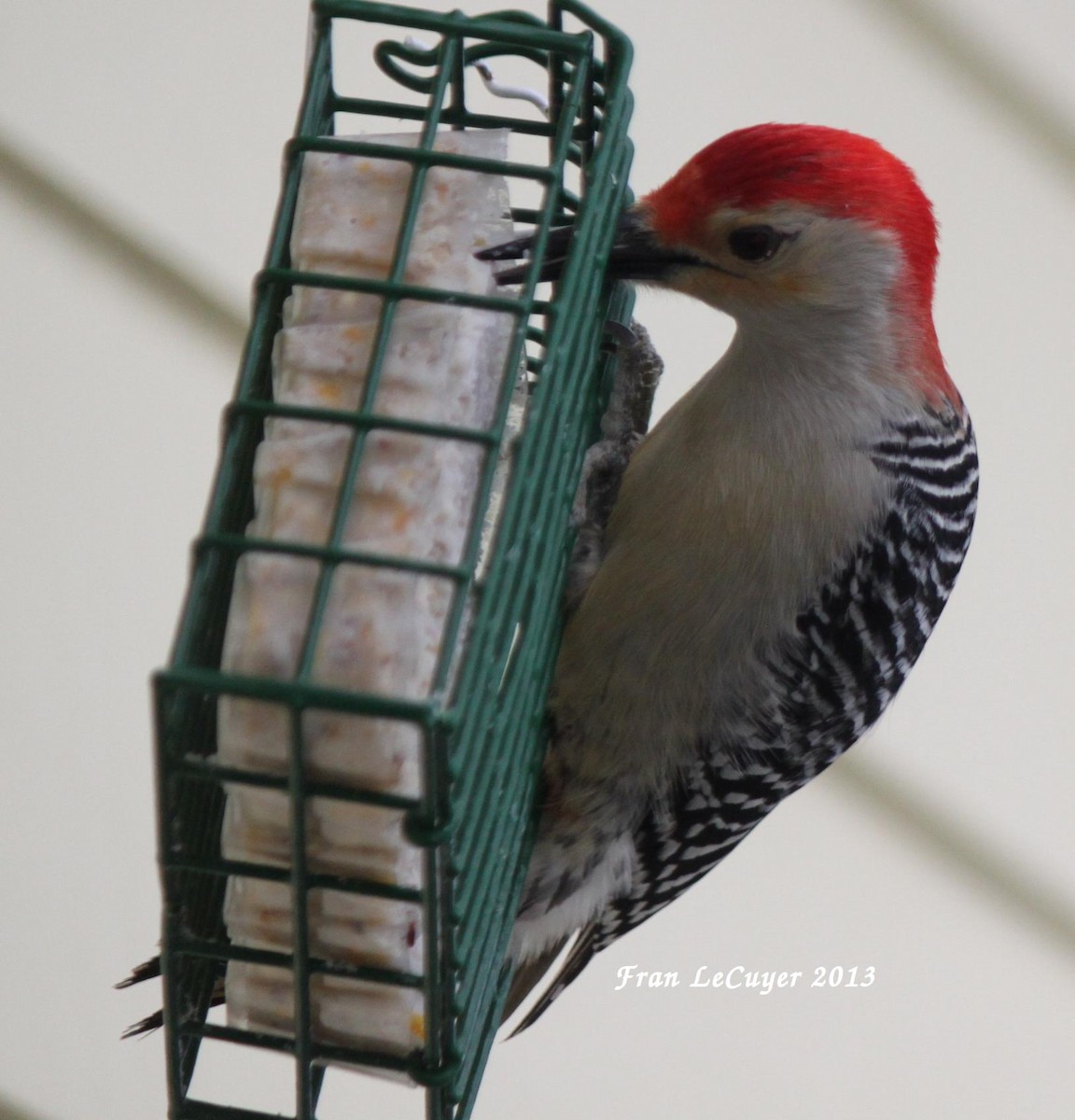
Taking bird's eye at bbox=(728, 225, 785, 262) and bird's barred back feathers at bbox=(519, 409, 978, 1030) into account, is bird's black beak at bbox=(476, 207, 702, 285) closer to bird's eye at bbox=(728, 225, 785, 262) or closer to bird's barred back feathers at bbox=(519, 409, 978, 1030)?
bird's eye at bbox=(728, 225, 785, 262)

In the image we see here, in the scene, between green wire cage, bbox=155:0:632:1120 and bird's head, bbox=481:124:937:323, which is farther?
bird's head, bbox=481:124:937:323

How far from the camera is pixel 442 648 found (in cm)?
97

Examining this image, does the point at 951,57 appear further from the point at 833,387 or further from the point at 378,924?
the point at 378,924

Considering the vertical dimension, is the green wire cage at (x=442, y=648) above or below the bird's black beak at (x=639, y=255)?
below

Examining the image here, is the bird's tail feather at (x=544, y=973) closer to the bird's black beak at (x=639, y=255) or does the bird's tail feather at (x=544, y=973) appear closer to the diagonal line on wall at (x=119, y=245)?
the bird's black beak at (x=639, y=255)

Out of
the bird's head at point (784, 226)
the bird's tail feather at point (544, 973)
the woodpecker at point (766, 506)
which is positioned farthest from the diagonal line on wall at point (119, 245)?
the bird's tail feather at point (544, 973)

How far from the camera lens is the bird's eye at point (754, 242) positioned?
1640 millimetres

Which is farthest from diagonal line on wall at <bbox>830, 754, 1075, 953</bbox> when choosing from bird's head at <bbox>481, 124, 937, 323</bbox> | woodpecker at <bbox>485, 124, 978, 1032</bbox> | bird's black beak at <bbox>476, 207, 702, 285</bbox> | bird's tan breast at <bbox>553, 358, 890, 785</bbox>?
bird's black beak at <bbox>476, 207, 702, 285</bbox>

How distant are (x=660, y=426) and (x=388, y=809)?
98cm

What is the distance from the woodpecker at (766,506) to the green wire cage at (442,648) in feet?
0.62

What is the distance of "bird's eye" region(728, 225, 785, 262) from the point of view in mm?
1640

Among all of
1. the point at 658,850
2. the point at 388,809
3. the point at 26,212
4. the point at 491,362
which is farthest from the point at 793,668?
the point at 26,212

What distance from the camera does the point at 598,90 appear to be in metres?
1.67

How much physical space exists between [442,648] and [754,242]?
35.2 inches
